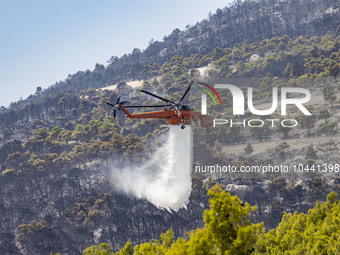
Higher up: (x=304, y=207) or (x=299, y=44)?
(x=299, y=44)

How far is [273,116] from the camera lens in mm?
96875

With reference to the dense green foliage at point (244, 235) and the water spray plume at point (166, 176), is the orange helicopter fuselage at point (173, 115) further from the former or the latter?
the water spray plume at point (166, 176)

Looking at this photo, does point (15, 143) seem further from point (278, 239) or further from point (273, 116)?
point (278, 239)

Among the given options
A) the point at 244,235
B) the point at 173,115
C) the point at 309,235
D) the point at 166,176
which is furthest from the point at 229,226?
the point at 166,176

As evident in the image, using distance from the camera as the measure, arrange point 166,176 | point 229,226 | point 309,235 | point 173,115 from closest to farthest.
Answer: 1. point 229,226
2. point 309,235
3. point 173,115
4. point 166,176

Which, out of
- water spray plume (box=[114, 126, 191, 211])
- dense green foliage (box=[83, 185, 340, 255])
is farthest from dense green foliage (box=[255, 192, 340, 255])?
water spray plume (box=[114, 126, 191, 211])

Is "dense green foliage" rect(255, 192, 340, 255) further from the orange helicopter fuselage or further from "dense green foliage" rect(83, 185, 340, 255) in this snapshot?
the orange helicopter fuselage

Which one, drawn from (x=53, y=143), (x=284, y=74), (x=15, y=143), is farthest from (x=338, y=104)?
(x=15, y=143)

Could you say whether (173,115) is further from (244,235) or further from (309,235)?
(244,235)

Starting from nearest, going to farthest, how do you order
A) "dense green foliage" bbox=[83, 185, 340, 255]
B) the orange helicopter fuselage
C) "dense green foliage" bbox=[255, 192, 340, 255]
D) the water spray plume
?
"dense green foliage" bbox=[83, 185, 340, 255] → "dense green foliage" bbox=[255, 192, 340, 255] → the orange helicopter fuselage → the water spray plume

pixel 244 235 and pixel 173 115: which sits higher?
pixel 173 115

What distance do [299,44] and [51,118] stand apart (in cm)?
10665

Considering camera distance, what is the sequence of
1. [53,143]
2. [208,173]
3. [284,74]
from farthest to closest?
[284,74] < [53,143] < [208,173]

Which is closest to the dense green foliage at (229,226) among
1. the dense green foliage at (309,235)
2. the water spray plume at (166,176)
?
the dense green foliage at (309,235)
